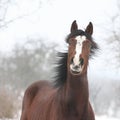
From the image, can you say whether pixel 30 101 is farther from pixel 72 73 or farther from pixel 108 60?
pixel 108 60

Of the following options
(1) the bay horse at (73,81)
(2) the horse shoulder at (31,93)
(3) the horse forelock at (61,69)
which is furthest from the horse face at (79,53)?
(2) the horse shoulder at (31,93)

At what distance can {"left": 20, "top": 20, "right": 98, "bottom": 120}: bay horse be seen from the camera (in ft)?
22.4

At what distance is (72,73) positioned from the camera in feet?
22.3

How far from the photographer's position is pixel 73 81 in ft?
23.2

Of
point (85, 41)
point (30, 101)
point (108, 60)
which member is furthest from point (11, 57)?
point (85, 41)

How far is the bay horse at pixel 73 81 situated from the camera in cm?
681

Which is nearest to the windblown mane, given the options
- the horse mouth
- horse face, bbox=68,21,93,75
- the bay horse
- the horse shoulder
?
the bay horse

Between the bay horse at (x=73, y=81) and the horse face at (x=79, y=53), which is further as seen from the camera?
the bay horse at (x=73, y=81)

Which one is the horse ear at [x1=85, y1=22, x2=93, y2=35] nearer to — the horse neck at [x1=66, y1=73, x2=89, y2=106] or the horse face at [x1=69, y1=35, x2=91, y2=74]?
the horse face at [x1=69, y1=35, x2=91, y2=74]

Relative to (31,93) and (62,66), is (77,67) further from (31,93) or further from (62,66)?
(31,93)

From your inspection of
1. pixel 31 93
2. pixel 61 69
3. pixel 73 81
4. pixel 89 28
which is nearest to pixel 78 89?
pixel 73 81

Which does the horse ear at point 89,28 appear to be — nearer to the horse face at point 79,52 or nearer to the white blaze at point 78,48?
the horse face at point 79,52

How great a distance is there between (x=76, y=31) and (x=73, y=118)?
1.34 m

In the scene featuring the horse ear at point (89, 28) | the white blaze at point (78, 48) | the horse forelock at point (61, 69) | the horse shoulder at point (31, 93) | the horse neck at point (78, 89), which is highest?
the horse ear at point (89, 28)
